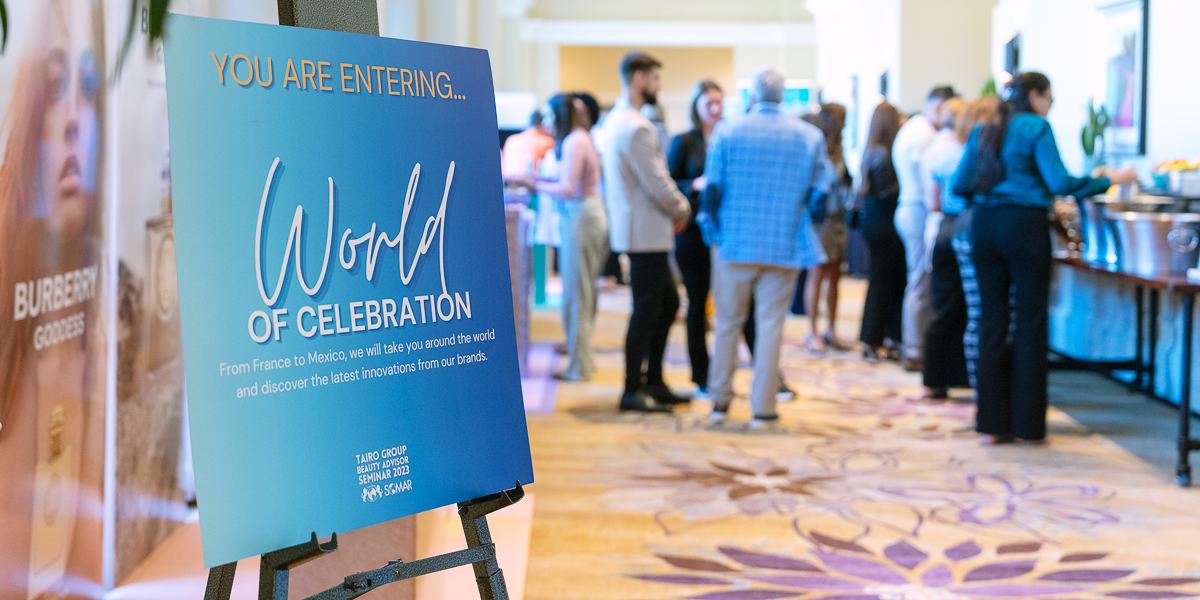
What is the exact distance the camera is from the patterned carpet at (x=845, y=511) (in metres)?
2.69

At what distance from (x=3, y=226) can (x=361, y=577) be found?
1.12 meters

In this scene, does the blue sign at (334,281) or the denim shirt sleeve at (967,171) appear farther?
the denim shirt sleeve at (967,171)

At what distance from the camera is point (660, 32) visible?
16625 mm

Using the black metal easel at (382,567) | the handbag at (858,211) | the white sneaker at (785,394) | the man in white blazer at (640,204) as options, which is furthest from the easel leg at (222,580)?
the handbag at (858,211)

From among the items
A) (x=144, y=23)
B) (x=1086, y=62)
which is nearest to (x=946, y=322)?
(x=1086, y=62)

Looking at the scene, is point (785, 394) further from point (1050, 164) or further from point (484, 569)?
point (484, 569)

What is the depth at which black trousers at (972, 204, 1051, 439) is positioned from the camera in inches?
151

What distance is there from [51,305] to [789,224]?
108 inches

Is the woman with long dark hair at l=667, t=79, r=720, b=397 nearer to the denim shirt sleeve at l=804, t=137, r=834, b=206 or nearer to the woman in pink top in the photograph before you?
the woman in pink top

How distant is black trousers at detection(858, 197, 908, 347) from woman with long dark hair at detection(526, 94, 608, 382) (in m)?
1.59

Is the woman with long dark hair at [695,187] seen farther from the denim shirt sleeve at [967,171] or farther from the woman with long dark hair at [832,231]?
the denim shirt sleeve at [967,171]

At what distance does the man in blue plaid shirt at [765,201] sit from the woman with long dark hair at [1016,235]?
610 millimetres

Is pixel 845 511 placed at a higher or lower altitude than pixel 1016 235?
lower

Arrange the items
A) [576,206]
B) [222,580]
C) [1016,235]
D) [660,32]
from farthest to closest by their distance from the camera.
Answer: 1. [660,32]
2. [576,206]
3. [1016,235]
4. [222,580]
